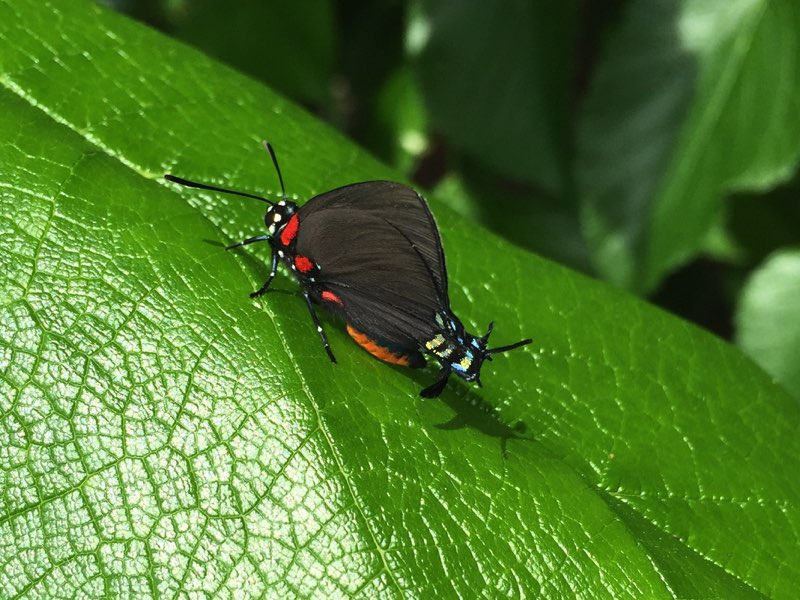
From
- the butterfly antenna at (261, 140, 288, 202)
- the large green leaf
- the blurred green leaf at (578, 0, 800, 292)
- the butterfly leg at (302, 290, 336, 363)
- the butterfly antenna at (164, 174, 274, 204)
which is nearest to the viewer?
the large green leaf

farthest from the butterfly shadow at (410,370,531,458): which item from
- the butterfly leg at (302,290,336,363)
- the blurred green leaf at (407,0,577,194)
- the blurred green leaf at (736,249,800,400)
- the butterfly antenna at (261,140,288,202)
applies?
the blurred green leaf at (736,249,800,400)

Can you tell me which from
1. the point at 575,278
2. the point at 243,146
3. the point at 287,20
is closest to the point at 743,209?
the point at 287,20

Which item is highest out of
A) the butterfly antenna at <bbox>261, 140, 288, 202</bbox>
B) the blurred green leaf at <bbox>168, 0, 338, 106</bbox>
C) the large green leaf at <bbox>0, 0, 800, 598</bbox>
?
the blurred green leaf at <bbox>168, 0, 338, 106</bbox>

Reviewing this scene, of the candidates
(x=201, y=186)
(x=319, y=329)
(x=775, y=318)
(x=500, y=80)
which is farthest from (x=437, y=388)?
(x=775, y=318)

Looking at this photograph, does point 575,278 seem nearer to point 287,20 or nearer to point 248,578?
point 248,578

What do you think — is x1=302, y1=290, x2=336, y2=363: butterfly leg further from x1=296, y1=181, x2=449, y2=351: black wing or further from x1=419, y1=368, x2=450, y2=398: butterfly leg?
x1=419, y1=368, x2=450, y2=398: butterfly leg

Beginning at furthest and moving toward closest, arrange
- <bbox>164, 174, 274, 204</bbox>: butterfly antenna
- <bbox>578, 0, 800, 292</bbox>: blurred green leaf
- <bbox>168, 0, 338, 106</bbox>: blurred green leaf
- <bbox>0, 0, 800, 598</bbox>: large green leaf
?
<bbox>168, 0, 338, 106</bbox>: blurred green leaf
<bbox>578, 0, 800, 292</bbox>: blurred green leaf
<bbox>164, 174, 274, 204</bbox>: butterfly antenna
<bbox>0, 0, 800, 598</bbox>: large green leaf

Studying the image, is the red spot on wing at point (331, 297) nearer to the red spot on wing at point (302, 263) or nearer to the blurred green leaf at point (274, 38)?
the red spot on wing at point (302, 263)
